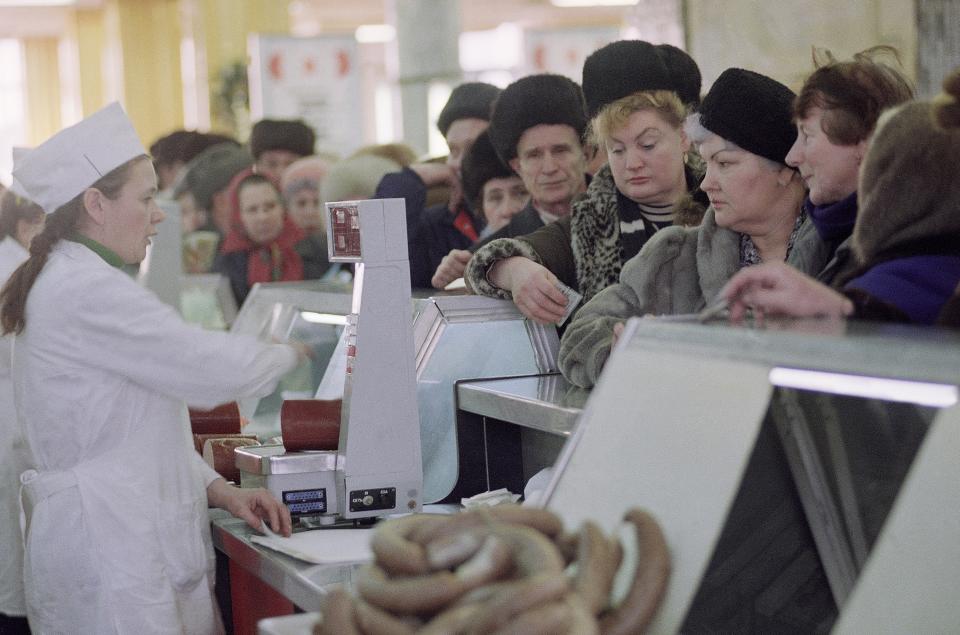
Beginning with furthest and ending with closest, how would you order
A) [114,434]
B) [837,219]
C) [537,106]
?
[537,106] → [114,434] → [837,219]

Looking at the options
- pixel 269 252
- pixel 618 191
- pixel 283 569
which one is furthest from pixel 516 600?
pixel 269 252

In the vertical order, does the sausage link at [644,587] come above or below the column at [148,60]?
below

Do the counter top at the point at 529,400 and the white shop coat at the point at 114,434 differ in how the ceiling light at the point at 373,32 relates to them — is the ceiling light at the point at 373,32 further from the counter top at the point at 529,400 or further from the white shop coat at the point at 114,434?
the white shop coat at the point at 114,434

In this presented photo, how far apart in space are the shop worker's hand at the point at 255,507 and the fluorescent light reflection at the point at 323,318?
0.83 m

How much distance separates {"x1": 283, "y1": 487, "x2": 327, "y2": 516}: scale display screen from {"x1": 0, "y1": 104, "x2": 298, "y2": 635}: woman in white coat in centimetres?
4

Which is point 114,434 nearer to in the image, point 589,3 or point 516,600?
point 516,600

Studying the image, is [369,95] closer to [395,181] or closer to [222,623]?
[395,181]

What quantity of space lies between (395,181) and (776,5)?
6.61 feet

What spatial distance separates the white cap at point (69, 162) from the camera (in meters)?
2.67

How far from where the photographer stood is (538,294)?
2.92m

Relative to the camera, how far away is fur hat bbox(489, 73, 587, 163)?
3.53 meters

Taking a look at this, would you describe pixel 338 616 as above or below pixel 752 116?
below

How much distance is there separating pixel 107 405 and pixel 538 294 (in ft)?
3.26

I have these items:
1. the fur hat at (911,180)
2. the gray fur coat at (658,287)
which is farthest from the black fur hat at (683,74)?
the fur hat at (911,180)
